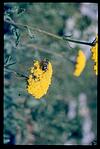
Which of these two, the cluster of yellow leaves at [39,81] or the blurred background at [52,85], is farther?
the blurred background at [52,85]

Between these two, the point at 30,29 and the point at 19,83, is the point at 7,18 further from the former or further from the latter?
the point at 19,83

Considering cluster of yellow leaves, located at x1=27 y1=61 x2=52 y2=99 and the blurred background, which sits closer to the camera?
cluster of yellow leaves, located at x1=27 y1=61 x2=52 y2=99

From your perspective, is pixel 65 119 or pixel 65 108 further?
pixel 65 108

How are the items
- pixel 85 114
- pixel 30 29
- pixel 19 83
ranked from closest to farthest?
1. pixel 30 29
2. pixel 19 83
3. pixel 85 114

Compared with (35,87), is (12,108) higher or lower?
lower

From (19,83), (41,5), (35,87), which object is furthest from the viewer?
(41,5)

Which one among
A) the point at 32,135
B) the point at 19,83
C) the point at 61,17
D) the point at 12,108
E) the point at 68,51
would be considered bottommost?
the point at 32,135

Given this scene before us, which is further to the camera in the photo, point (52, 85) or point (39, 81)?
point (52, 85)

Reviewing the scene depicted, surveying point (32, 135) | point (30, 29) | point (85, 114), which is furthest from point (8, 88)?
Result: point (85, 114)
